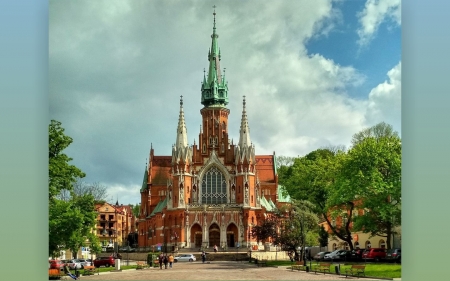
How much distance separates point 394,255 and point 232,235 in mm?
20459

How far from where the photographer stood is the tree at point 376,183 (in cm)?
2664

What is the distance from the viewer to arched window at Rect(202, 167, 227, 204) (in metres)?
46.0

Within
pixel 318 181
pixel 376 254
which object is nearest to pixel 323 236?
pixel 318 181

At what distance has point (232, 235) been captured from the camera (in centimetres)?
4538

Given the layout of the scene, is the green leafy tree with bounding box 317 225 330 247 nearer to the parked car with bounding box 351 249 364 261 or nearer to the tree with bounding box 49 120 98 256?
the parked car with bounding box 351 249 364 261

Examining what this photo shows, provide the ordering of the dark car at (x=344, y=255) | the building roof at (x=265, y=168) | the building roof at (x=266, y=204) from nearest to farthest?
the dark car at (x=344, y=255)
the building roof at (x=266, y=204)
the building roof at (x=265, y=168)

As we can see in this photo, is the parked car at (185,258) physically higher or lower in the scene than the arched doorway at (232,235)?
lower

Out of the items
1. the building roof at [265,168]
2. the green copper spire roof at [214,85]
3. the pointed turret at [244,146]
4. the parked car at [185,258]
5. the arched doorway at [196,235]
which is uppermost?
the green copper spire roof at [214,85]

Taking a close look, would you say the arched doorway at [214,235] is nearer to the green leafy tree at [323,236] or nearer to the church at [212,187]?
the church at [212,187]

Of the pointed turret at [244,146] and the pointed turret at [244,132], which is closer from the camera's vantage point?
the pointed turret at [244,146]

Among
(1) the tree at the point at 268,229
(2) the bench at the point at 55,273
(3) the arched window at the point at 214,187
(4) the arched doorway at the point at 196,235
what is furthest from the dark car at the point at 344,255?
(4) the arched doorway at the point at 196,235
